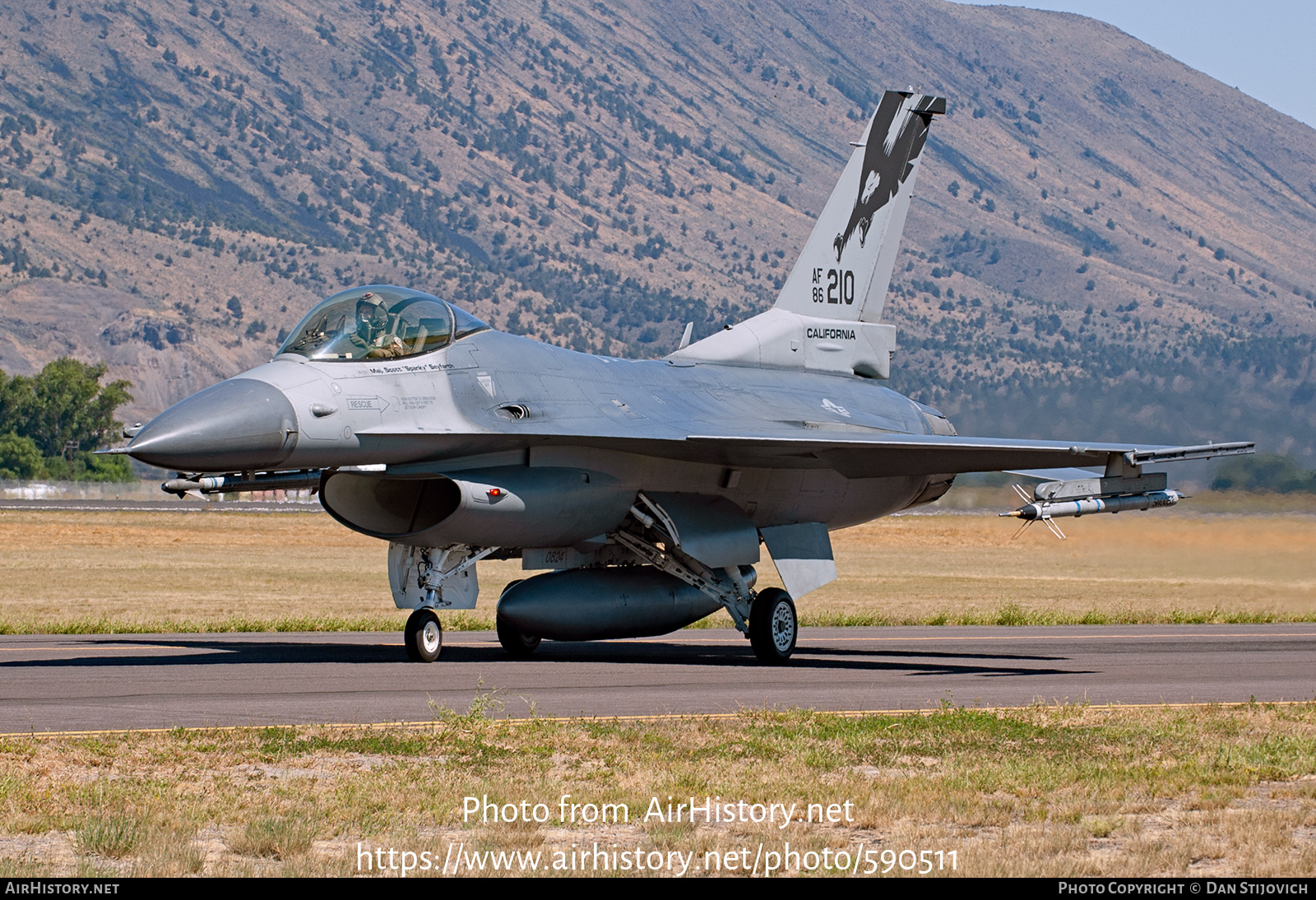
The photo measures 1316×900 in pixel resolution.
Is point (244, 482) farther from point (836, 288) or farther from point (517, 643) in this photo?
point (836, 288)

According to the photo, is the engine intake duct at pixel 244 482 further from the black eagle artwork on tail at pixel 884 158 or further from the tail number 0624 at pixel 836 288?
the black eagle artwork on tail at pixel 884 158

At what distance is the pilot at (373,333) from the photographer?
1628cm

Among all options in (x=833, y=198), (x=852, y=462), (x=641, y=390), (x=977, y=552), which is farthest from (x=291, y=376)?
(x=977, y=552)

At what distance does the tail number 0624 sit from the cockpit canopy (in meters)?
7.21

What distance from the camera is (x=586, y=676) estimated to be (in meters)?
16.0

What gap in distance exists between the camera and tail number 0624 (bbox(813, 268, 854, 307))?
2284 centimetres

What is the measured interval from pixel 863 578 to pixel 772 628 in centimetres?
2606

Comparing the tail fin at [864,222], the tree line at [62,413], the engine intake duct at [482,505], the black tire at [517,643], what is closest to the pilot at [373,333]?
the engine intake duct at [482,505]

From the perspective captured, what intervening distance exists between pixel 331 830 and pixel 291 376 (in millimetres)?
8140

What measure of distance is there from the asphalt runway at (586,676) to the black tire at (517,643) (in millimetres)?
265

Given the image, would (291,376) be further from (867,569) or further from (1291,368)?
(867,569)

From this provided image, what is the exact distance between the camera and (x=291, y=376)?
15555 mm

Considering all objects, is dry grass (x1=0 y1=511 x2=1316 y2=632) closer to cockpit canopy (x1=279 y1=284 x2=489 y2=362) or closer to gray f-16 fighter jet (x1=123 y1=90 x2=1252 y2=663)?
gray f-16 fighter jet (x1=123 y1=90 x2=1252 y2=663)

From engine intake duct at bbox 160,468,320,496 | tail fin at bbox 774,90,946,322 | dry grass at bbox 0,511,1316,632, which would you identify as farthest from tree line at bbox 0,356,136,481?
engine intake duct at bbox 160,468,320,496
